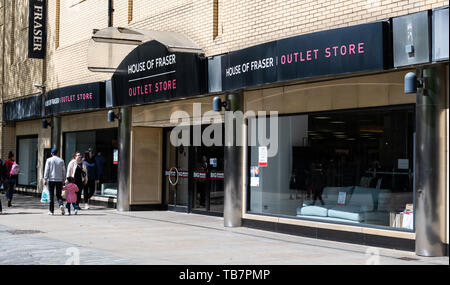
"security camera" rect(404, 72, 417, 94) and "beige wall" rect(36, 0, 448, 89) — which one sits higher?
"beige wall" rect(36, 0, 448, 89)

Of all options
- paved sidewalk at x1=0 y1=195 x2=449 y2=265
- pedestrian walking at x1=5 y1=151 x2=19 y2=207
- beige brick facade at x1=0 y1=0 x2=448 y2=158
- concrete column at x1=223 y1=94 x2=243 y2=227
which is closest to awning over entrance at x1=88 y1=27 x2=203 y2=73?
beige brick facade at x1=0 y1=0 x2=448 y2=158

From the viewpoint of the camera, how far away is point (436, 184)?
9.76 meters

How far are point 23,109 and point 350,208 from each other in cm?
1635

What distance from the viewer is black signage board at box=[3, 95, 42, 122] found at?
23.3 metres

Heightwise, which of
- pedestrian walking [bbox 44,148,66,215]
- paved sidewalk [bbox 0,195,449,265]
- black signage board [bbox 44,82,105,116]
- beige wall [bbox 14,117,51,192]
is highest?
black signage board [bbox 44,82,105,116]

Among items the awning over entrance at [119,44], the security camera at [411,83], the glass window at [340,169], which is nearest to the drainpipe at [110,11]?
the awning over entrance at [119,44]

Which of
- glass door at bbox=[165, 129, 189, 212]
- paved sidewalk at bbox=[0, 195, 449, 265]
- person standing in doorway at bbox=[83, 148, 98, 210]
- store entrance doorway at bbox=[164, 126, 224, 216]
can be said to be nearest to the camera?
Result: paved sidewalk at bbox=[0, 195, 449, 265]

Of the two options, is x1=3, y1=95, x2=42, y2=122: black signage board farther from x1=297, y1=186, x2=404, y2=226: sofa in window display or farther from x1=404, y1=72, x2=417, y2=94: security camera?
x1=404, y1=72, x2=417, y2=94: security camera

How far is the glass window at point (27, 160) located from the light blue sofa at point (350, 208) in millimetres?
15432

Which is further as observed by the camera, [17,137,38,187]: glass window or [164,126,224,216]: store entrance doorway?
[17,137,38,187]: glass window

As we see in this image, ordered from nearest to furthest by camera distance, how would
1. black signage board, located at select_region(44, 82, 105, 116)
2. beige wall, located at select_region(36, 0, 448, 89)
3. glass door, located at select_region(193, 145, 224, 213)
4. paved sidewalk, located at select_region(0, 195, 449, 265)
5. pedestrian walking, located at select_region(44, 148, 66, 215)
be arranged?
paved sidewalk, located at select_region(0, 195, 449, 265), beige wall, located at select_region(36, 0, 448, 89), glass door, located at select_region(193, 145, 224, 213), pedestrian walking, located at select_region(44, 148, 66, 215), black signage board, located at select_region(44, 82, 105, 116)

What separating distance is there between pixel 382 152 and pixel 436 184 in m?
1.56
